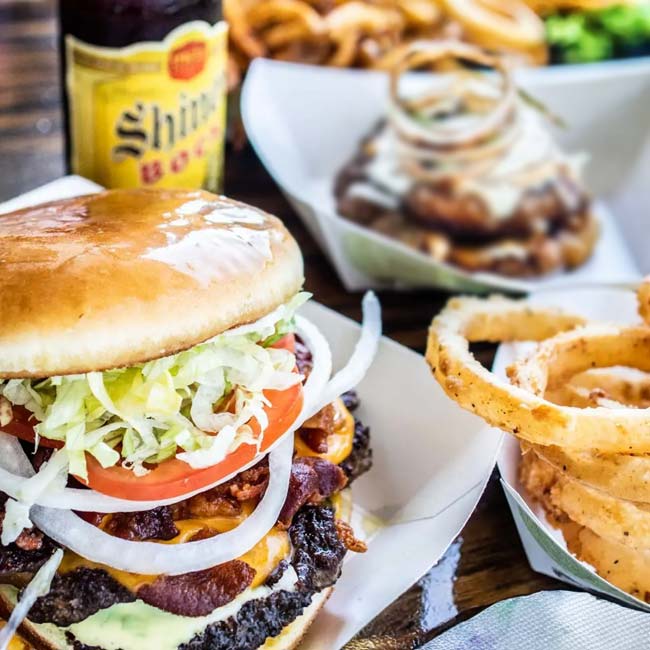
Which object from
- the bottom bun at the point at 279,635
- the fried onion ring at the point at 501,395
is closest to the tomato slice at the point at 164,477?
the bottom bun at the point at 279,635

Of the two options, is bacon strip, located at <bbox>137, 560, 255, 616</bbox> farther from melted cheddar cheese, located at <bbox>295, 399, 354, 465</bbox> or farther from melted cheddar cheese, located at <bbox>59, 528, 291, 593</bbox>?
melted cheddar cheese, located at <bbox>295, 399, 354, 465</bbox>

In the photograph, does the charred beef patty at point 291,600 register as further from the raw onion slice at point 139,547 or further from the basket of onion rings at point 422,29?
the basket of onion rings at point 422,29

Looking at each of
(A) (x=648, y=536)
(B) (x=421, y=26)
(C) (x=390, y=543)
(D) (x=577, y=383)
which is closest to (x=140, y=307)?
(C) (x=390, y=543)

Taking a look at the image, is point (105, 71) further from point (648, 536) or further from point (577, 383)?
point (648, 536)

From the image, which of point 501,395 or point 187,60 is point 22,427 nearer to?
point 501,395

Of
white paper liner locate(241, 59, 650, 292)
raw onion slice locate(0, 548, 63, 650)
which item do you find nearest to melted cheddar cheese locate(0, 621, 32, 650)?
raw onion slice locate(0, 548, 63, 650)

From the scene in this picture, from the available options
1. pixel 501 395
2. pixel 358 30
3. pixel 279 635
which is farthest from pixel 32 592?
pixel 358 30
